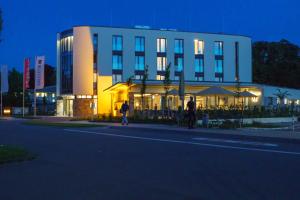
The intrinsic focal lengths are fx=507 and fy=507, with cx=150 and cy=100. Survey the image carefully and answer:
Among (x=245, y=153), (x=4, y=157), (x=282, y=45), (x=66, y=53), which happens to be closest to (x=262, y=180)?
(x=245, y=153)

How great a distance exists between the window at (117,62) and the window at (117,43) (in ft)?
3.60

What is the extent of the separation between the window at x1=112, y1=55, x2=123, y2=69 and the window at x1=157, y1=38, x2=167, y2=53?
235 inches

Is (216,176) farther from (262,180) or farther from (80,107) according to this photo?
(80,107)

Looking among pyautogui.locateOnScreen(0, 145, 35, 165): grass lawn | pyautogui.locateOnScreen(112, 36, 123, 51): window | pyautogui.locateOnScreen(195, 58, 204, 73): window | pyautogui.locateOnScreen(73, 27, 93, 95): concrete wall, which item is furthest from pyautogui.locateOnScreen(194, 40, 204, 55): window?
pyautogui.locateOnScreen(0, 145, 35, 165): grass lawn

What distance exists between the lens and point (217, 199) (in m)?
8.09

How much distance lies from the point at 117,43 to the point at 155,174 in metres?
59.7

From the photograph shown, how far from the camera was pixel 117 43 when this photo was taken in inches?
2739

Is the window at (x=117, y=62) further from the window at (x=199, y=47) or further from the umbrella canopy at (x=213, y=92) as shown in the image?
the umbrella canopy at (x=213, y=92)

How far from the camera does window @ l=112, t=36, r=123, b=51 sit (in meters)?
69.4

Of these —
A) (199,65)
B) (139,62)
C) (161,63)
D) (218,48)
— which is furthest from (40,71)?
(218,48)

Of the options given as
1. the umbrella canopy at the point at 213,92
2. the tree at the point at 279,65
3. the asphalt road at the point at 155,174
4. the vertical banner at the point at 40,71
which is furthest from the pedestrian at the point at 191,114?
the tree at the point at 279,65

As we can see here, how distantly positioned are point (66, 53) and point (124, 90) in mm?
19207

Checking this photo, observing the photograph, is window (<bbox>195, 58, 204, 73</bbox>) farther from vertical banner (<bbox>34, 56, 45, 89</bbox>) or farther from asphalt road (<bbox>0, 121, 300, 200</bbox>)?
asphalt road (<bbox>0, 121, 300, 200</bbox>)

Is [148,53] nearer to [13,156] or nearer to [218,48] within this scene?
[218,48]
